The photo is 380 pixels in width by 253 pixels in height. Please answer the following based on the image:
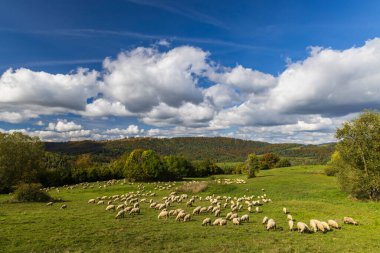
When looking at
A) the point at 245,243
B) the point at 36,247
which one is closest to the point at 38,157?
the point at 36,247

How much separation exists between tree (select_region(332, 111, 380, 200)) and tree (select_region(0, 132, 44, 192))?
63928 mm

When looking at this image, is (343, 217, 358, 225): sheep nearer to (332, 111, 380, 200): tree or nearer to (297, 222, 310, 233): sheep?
(297, 222, 310, 233): sheep

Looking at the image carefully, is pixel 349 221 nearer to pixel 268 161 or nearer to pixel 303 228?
pixel 303 228

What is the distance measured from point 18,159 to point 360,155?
221 feet

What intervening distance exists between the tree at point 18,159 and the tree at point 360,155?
63.9 meters

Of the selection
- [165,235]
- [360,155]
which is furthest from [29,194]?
[360,155]

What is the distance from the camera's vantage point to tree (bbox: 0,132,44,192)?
62.3 metres

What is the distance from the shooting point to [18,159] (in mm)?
64188

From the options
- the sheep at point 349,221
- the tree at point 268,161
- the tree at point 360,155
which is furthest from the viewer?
the tree at point 268,161

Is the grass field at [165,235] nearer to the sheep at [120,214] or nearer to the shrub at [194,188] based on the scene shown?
the sheep at [120,214]

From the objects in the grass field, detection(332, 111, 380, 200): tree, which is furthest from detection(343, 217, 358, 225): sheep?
detection(332, 111, 380, 200): tree

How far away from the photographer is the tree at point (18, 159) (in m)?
62.3

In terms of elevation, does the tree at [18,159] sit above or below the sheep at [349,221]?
above

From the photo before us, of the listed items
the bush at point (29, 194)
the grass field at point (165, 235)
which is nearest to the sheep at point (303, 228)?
the grass field at point (165, 235)
